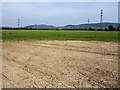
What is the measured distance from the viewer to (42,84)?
3980 millimetres

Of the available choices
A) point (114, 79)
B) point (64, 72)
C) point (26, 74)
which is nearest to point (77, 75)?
point (64, 72)

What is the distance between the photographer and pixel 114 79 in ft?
14.2

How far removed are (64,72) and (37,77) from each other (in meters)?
1.08

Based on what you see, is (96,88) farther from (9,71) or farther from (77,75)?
(9,71)

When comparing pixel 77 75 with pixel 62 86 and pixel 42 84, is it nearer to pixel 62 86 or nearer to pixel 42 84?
pixel 62 86

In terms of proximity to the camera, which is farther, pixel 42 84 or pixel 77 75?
pixel 77 75

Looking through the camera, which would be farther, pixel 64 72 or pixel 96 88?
pixel 64 72

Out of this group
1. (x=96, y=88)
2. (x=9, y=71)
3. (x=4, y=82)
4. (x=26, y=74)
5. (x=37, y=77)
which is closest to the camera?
(x=96, y=88)

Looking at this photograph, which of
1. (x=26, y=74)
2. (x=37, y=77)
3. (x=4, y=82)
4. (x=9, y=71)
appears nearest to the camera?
(x=4, y=82)

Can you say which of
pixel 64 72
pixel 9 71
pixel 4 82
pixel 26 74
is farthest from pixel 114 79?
pixel 9 71

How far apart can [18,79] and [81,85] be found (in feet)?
6.98

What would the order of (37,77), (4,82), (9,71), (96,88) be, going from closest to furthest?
(96,88), (4,82), (37,77), (9,71)

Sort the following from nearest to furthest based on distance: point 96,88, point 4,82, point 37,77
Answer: point 96,88 < point 4,82 < point 37,77

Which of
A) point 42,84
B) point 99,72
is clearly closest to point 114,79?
point 99,72
